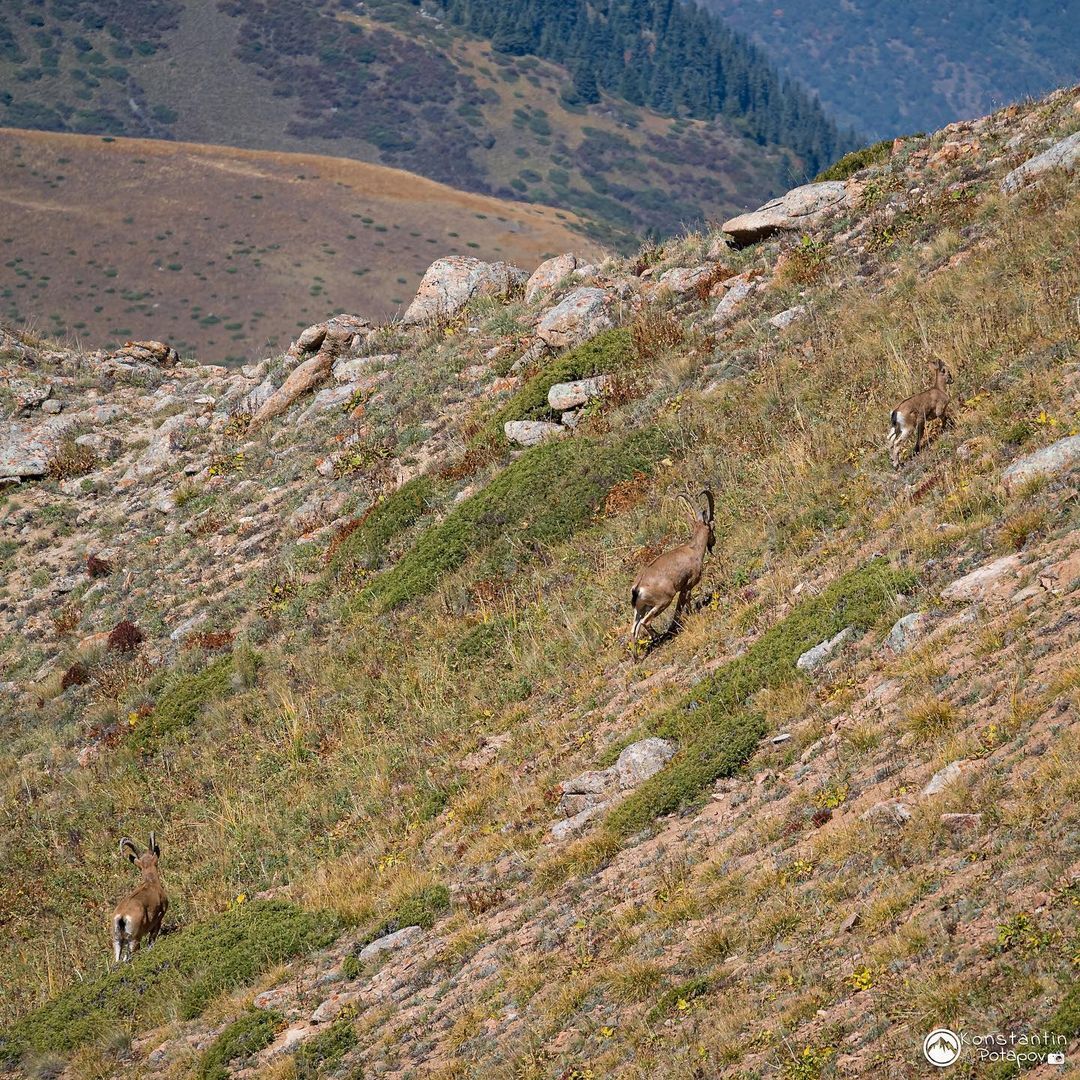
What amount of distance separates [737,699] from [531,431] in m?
9.54

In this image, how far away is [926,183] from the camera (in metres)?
21.3

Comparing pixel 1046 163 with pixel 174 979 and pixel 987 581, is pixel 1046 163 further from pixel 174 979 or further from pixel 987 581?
pixel 174 979

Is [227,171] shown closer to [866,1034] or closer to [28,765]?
[28,765]

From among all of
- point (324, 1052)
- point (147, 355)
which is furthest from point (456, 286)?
point (324, 1052)

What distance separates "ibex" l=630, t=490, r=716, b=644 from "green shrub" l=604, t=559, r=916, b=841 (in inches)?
46.5

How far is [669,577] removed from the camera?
39.9 feet

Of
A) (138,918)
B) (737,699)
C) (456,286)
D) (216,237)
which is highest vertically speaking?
(737,699)

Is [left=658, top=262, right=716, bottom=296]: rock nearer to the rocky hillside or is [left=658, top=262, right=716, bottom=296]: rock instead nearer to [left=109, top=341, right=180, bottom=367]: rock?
the rocky hillside

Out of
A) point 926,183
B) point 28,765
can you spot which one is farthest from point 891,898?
point 926,183

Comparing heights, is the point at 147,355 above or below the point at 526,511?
below

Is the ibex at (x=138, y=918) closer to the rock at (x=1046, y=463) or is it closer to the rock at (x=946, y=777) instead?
the rock at (x=946, y=777)

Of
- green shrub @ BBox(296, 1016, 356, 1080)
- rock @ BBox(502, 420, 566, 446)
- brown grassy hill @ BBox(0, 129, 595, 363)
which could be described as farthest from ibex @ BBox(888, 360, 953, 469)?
brown grassy hill @ BBox(0, 129, 595, 363)

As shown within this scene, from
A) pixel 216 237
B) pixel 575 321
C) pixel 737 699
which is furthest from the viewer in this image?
pixel 216 237

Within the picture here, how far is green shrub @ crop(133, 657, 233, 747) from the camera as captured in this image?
16.5 m
